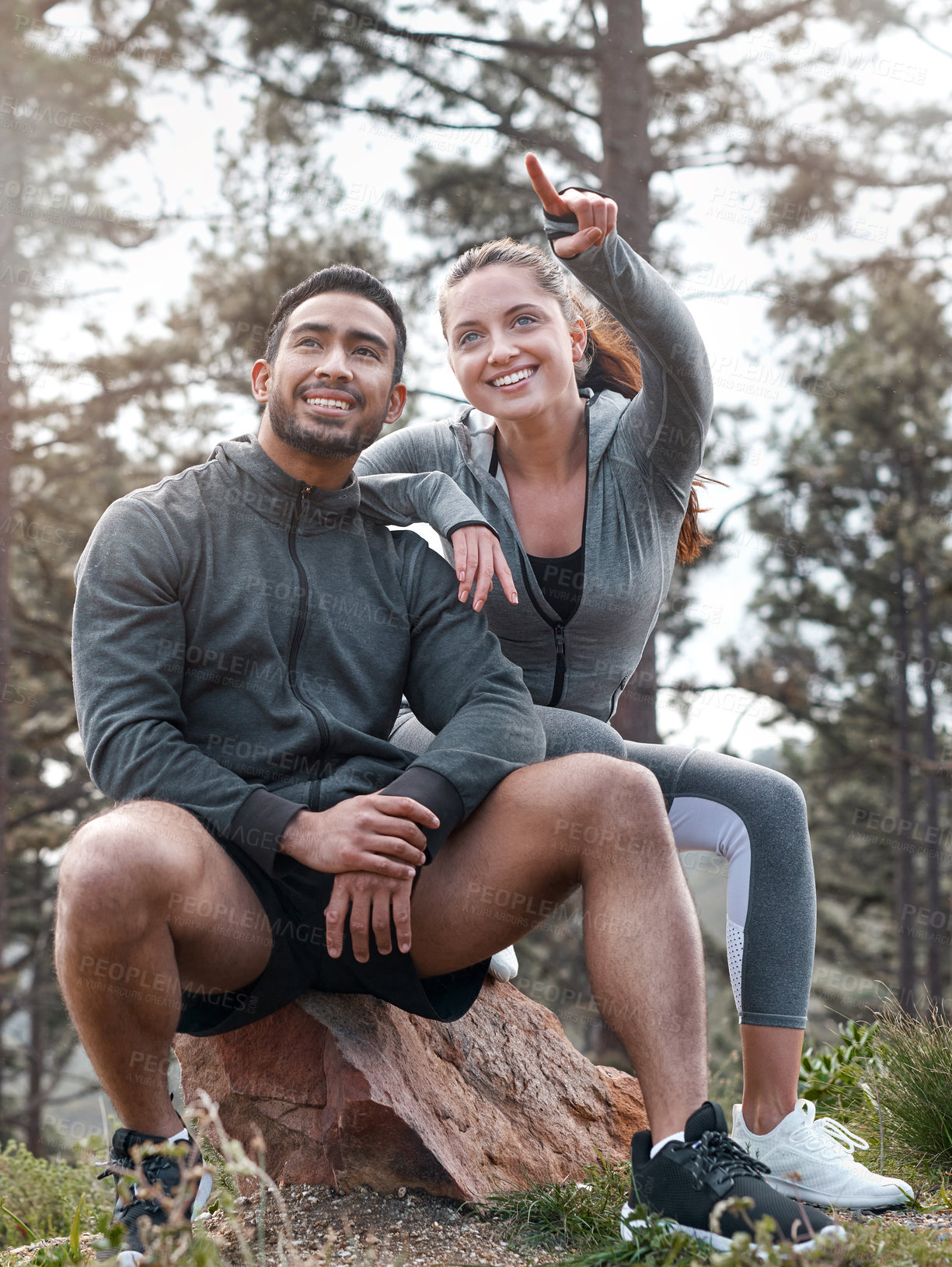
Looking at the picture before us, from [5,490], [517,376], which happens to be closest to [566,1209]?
[517,376]

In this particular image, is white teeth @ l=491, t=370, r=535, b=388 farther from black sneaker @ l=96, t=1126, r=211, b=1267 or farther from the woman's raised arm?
black sneaker @ l=96, t=1126, r=211, b=1267

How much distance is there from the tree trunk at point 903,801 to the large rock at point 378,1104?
10.1m

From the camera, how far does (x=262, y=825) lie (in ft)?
7.11

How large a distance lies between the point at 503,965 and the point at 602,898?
138cm

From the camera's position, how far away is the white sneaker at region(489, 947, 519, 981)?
336 cm

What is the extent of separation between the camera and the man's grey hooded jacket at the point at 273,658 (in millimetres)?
2229

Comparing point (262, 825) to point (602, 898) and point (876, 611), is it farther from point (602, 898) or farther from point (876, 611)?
point (876, 611)

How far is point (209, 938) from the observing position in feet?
6.93

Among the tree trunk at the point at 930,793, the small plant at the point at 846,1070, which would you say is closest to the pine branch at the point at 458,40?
the small plant at the point at 846,1070

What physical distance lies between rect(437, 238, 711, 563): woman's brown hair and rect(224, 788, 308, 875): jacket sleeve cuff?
169 centimetres

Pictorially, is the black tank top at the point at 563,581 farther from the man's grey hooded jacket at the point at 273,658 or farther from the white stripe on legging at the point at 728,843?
the white stripe on legging at the point at 728,843

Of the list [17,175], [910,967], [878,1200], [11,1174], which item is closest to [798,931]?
[878,1200]

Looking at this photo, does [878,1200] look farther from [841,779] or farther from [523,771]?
[841,779]

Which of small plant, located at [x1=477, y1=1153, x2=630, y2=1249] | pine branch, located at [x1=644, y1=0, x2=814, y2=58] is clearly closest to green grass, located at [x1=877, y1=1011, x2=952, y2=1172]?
small plant, located at [x1=477, y1=1153, x2=630, y2=1249]
